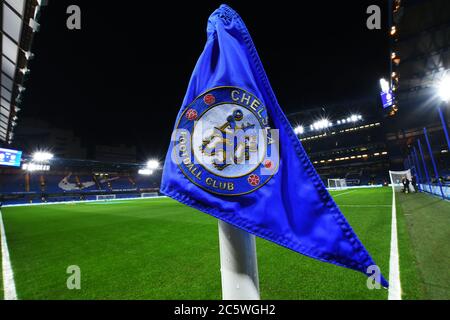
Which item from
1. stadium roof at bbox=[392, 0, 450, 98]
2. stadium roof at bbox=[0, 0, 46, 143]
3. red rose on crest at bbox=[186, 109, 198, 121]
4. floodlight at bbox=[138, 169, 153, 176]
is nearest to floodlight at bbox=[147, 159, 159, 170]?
floodlight at bbox=[138, 169, 153, 176]

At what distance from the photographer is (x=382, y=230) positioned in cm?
449

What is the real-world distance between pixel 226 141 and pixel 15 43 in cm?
1287

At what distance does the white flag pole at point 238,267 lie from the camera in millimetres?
706

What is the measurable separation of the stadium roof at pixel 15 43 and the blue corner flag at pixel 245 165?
9.61m

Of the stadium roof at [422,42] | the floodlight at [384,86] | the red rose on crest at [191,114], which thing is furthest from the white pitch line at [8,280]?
the floodlight at [384,86]

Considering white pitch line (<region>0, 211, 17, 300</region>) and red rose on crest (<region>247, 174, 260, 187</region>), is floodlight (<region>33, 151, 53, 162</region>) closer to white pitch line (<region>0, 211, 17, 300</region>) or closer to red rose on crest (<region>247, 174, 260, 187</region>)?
white pitch line (<region>0, 211, 17, 300</region>)

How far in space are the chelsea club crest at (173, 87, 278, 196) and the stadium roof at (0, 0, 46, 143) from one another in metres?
9.64

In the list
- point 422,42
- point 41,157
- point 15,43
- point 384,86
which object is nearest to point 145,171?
point 41,157

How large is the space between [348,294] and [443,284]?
917 millimetres

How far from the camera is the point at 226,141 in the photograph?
0.79 meters

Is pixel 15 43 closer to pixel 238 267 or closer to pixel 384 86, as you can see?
pixel 238 267

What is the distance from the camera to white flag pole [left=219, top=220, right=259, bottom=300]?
0.71 metres

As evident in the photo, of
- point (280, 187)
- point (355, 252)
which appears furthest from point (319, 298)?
point (280, 187)
